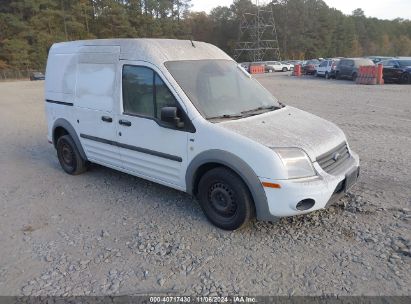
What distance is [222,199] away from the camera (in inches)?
153

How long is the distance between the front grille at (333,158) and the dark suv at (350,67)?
71.4 feet

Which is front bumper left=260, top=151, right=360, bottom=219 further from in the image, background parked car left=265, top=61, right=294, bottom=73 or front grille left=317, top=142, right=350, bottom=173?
background parked car left=265, top=61, right=294, bottom=73

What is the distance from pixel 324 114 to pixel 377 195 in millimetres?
6820

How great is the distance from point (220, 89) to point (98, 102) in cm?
181

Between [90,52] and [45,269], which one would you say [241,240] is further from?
[90,52]

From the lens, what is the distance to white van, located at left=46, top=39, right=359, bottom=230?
348cm

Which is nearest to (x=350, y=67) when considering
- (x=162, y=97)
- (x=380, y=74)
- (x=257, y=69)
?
(x=380, y=74)

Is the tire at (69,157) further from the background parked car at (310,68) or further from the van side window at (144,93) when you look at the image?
the background parked car at (310,68)

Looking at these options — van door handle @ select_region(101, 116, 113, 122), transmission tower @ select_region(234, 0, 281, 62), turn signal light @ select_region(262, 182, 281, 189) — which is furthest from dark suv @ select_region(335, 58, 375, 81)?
transmission tower @ select_region(234, 0, 281, 62)

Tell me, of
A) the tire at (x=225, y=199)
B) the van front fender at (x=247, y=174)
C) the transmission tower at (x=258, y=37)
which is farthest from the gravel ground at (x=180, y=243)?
the transmission tower at (x=258, y=37)

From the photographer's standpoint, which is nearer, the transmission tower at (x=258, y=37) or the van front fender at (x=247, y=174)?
the van front fender at (x=247, y=174)

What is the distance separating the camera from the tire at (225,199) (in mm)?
3637

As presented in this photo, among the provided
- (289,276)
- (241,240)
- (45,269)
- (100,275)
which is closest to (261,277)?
(289,276)

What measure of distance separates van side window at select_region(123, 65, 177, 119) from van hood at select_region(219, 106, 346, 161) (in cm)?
83
